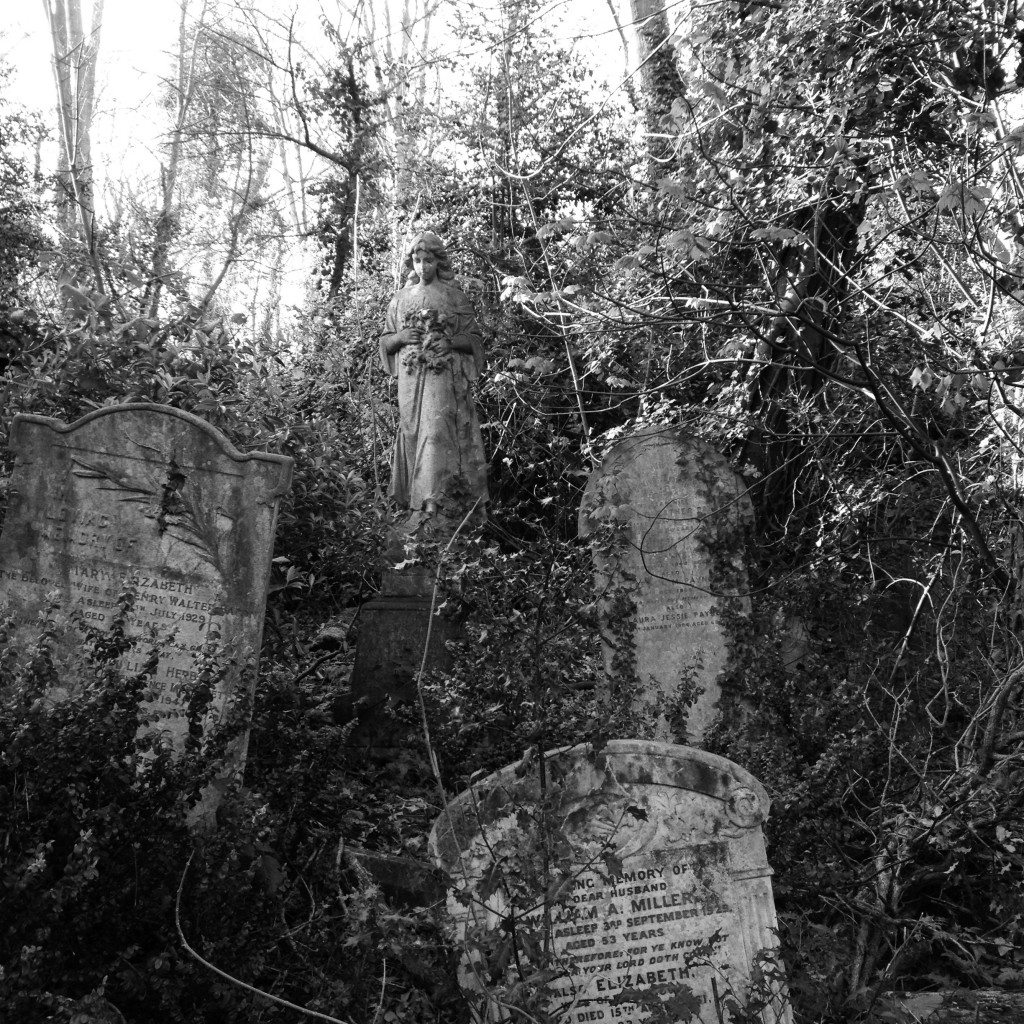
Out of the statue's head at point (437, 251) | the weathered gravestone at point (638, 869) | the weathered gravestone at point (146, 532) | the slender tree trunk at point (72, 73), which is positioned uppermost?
the slender tree trunk at point (72, 73)

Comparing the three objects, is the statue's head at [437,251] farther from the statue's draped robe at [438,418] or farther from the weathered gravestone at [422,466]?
the statue's draped robe at [438,418]

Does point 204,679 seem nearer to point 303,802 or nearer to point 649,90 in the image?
point 303,802

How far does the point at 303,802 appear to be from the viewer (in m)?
4.51

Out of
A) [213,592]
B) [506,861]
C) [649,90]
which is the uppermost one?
[649,90]

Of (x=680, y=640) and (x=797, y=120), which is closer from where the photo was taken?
(x=680, y=640)

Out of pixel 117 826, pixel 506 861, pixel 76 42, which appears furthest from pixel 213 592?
pixel 76 42

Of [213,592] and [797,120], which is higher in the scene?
[797,120]

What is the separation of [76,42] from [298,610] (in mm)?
15463

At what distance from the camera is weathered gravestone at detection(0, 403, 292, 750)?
4969mm

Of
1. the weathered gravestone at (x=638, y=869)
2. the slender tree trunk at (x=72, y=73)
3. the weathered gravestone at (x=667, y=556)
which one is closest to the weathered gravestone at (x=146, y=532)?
the weathered gravestone at (x=638, y=869)

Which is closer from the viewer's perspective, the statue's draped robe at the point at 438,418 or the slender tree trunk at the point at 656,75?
the statue's draped robe at the point at 438,418

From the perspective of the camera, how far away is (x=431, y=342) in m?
7.74

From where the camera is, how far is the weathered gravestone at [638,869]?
330 centimetres

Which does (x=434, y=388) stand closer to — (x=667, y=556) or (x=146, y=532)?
(x=667, y=556)
